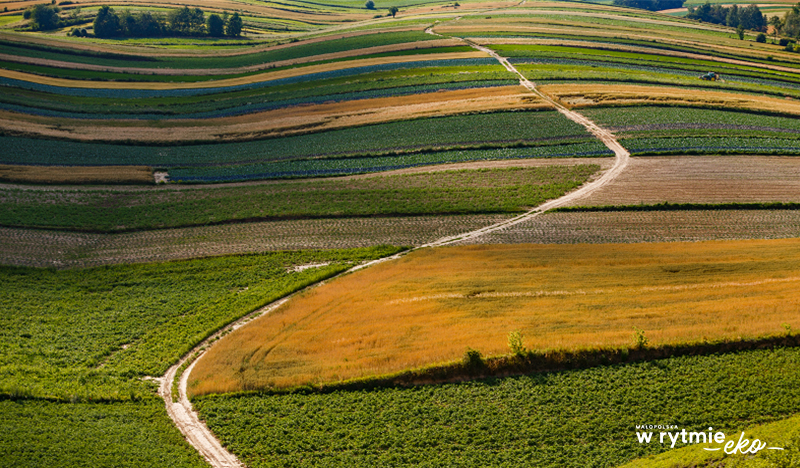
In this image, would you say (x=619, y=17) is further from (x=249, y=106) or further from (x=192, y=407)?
(x=192, y=407)

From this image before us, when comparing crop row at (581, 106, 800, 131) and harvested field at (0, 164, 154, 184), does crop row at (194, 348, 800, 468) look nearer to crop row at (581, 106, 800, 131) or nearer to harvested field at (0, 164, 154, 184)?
harvested field at (0, 164, 154, 184)

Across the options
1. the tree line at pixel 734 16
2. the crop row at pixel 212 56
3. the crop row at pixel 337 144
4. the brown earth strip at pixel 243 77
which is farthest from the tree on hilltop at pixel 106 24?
the tree line at pixel 734 16

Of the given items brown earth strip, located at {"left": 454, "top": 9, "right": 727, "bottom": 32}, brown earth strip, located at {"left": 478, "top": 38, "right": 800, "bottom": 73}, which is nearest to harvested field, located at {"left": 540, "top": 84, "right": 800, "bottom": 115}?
brown earth strip, located at {"left": 478, "top": 38, "right": 800, "bottom": 73}

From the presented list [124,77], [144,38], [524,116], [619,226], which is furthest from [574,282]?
[144,38]

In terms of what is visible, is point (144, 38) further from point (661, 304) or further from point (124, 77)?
point (661, 304)

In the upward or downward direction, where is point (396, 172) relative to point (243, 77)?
downward

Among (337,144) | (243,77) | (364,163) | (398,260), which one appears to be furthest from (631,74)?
(243,77)
